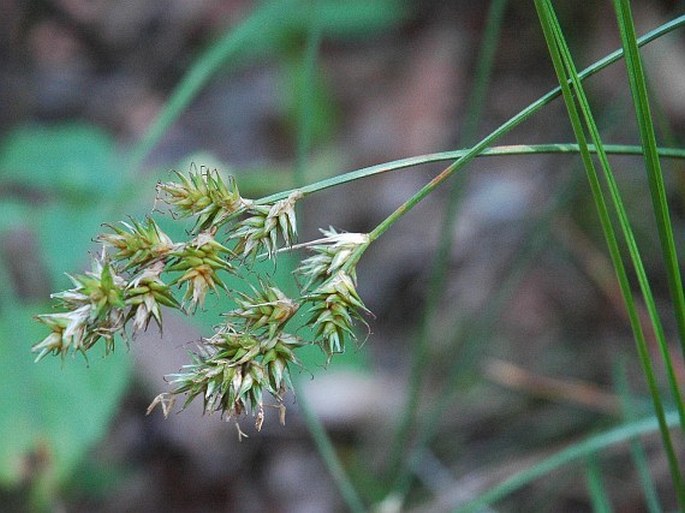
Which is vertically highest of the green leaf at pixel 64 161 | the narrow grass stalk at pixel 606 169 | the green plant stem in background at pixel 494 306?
the green leaf at pixel 64 161

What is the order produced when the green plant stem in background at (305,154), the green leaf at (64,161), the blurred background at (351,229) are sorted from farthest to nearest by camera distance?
the green leaf at (64,161), the blurred background at (351,229), the green plant stem in background at (305,154)

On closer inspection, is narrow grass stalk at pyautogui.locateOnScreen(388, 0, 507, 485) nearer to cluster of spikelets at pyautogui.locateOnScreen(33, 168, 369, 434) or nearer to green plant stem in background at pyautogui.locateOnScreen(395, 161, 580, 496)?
green plant stem in background at pyautogui.locateOnScreen(395, 161, 580, 496)

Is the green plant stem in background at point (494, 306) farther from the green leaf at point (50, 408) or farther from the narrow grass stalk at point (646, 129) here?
the narrow grass stalk at point (646, 129)

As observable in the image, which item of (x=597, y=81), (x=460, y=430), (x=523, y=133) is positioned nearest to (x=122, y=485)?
(x=460, y=430)

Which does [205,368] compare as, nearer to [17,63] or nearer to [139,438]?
[139,438]

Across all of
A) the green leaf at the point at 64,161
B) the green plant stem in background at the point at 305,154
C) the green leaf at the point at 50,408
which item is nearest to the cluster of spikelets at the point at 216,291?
the green plant stem in background at the point at 305,154

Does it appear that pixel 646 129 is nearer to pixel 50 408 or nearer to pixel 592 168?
pixel 592 168
